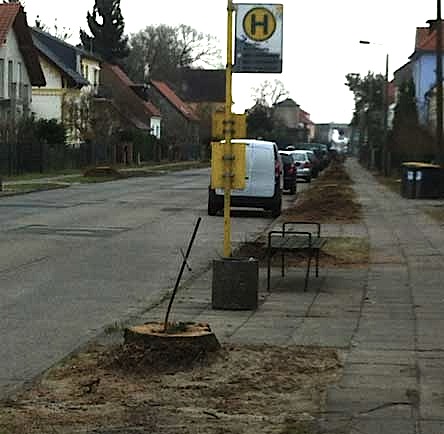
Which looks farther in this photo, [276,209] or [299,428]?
[276,209]

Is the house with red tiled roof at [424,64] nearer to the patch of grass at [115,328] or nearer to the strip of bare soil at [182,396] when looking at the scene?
the patch of grass at [115,328]

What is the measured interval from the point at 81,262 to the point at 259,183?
36.6 ft

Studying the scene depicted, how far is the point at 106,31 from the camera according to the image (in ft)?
379

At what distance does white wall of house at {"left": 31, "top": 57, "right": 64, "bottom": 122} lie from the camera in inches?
2874

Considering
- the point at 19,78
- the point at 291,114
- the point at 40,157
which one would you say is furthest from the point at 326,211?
the point at 291,114

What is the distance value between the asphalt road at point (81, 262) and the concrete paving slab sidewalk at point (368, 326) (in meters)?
0.81

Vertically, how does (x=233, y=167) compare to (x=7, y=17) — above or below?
below

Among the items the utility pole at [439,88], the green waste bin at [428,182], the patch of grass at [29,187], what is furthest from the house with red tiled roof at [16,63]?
the green waste bin at [428,182]

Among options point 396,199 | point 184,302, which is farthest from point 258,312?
point 396,199

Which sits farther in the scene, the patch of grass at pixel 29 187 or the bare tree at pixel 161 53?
the bare tree at pixel 161 53

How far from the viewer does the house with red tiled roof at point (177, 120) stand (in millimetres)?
106250

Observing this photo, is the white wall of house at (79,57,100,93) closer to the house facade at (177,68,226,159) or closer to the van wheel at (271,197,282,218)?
the house facade at (177,68,226,159)

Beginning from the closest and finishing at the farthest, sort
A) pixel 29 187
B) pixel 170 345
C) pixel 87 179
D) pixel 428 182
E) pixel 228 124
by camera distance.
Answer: pixel 170 345, pixel 228 124, pixel 428 182, pixel 29 187, pixel 87 179

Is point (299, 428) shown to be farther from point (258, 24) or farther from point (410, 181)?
point (410, 181)
